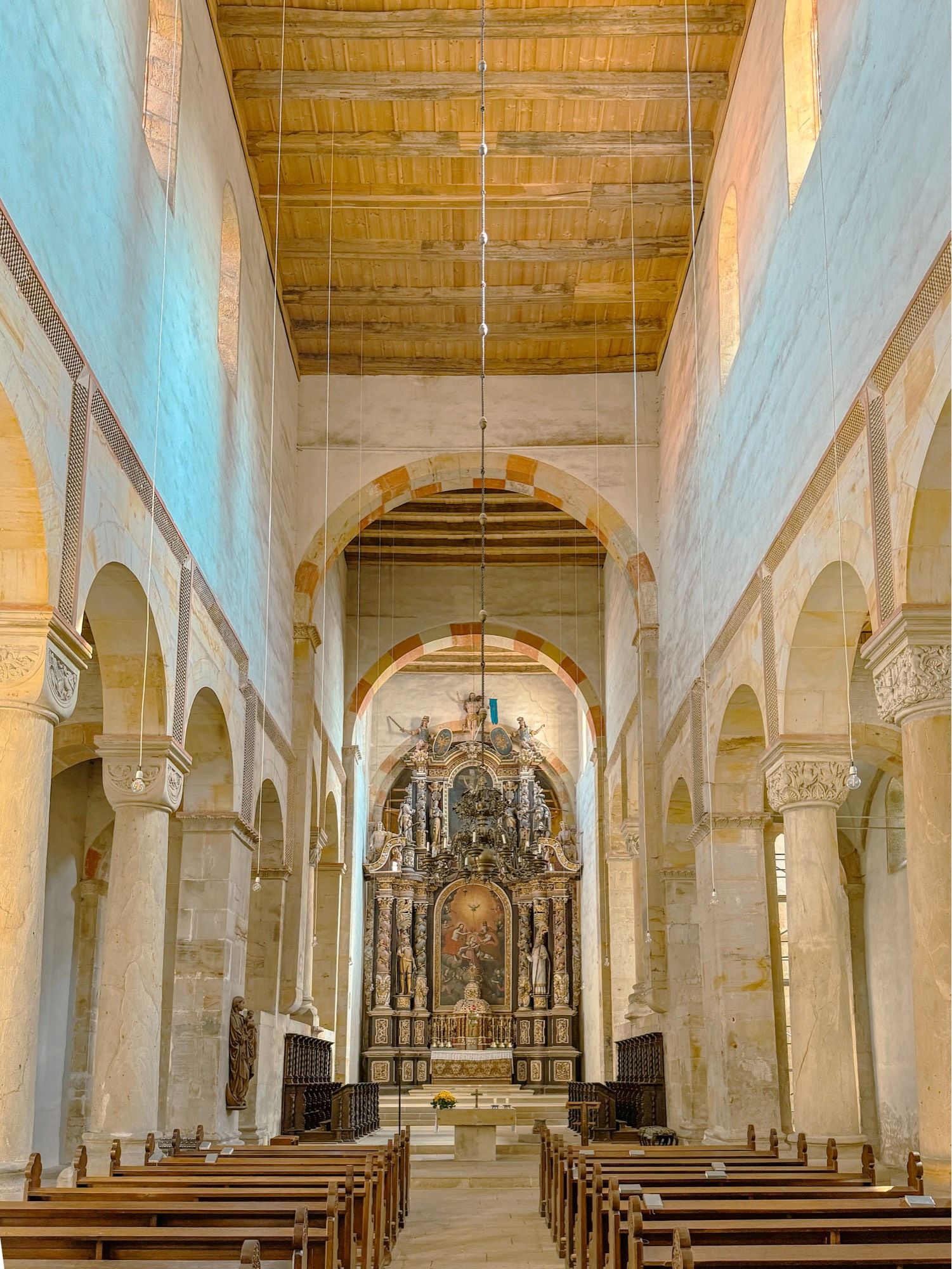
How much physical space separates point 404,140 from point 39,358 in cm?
858

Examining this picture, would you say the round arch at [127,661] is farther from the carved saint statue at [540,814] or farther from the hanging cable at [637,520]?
the carved saint statue at [540,814]

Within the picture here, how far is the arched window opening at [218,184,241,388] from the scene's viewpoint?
14461mm

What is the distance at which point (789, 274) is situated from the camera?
11.1 meters

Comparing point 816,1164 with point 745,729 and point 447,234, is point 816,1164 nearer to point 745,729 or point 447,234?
point 745,729

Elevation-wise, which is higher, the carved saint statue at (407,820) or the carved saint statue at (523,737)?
the carved saint statue at (523,737)

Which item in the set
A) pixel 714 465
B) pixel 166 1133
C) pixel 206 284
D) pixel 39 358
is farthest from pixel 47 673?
pixel 714 465

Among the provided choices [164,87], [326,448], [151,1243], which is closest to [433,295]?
[326,448]

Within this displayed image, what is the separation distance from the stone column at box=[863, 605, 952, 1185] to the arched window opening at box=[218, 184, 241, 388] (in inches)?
333

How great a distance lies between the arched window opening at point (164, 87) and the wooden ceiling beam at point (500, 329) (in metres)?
7.39

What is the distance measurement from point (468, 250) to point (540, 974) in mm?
17959

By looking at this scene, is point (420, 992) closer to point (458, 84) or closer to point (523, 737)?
point (523, 737)

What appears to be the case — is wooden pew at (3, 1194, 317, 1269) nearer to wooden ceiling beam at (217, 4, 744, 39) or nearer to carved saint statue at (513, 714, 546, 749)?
wooden ceiling beam at (217, 4, 744, 39)

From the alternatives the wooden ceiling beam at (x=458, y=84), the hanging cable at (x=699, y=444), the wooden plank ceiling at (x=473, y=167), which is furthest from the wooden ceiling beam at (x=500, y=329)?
the wooden ceiling beam at (x=458, y=84)

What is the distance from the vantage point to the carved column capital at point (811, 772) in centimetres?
1143
